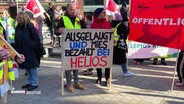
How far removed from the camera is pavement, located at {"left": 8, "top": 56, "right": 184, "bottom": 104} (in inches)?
237

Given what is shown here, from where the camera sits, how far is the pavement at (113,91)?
6.02 metres

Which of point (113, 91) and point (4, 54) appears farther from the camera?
point (113, 91)

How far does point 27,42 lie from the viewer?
6.40 meters

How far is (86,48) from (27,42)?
123cm

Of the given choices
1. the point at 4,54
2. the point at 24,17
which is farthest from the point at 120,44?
the point at 4,54

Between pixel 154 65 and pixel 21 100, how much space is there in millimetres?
4559

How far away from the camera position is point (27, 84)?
22.4 feet

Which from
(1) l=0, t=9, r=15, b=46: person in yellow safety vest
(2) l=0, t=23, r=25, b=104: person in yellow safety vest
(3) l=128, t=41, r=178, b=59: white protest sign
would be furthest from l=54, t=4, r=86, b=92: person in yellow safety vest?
(3) l=128, t=41, r=178, b=59: white protest sign

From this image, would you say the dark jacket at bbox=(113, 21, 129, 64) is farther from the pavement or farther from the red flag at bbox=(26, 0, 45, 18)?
the red flag at bbox=(26, 0, 45, 18)

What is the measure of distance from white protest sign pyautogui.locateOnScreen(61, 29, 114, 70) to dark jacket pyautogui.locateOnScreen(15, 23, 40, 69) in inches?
30.2

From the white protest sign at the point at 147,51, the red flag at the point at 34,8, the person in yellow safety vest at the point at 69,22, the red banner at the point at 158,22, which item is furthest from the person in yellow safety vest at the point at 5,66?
the white protest sign at the point at 147,51

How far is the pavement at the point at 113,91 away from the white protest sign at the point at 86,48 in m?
0.62

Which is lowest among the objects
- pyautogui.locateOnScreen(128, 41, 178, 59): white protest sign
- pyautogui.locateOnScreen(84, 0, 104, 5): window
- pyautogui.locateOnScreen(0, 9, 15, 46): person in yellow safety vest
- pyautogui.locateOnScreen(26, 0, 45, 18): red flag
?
pyautogui.locateOnScreen(128, 41, 178, 59): white protest sign

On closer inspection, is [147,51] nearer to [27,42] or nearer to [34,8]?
[34,8]
